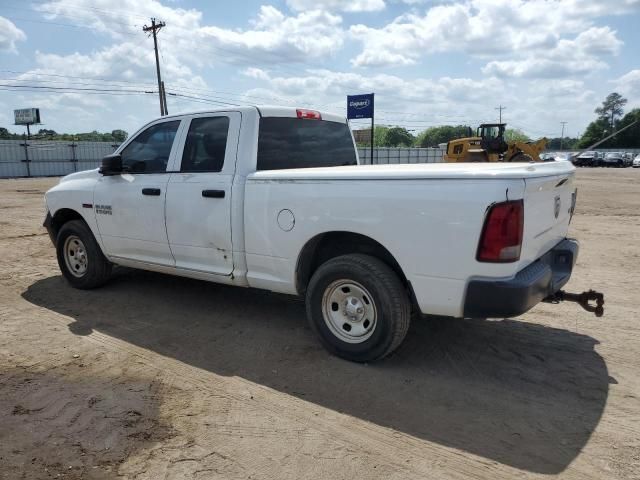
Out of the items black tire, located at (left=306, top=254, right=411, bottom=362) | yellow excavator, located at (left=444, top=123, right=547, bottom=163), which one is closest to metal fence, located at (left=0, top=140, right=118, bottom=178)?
→ yellow excavator, located at (left=444, top=123, right=547, bottom=163)

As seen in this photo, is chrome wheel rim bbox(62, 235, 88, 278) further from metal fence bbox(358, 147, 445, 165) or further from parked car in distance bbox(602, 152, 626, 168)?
parked car in distance bbox(602, 152, 626, 168)

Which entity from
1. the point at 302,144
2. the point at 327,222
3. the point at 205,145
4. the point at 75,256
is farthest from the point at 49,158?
the point at 327,222

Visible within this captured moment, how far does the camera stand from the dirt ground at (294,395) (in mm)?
2861

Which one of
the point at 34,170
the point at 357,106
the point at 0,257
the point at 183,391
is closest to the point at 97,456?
the point at 183,391

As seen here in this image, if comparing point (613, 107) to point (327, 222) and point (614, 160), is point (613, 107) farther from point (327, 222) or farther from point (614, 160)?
point (327, 222)

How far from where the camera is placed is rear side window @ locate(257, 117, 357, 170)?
4.76m

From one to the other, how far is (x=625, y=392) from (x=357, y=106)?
14.3 meters

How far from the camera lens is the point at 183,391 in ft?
12.1

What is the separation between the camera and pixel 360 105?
16.7 m

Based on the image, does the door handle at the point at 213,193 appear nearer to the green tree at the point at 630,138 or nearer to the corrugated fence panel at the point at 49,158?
the corrugated fence panel at the point at 49,158

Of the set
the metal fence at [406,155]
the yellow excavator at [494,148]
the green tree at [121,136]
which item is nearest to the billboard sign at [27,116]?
the green tree at [121,136]

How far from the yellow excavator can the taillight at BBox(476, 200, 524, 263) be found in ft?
47.6

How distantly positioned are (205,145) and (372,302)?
2.28m

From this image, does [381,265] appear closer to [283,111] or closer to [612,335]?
[283,111]
